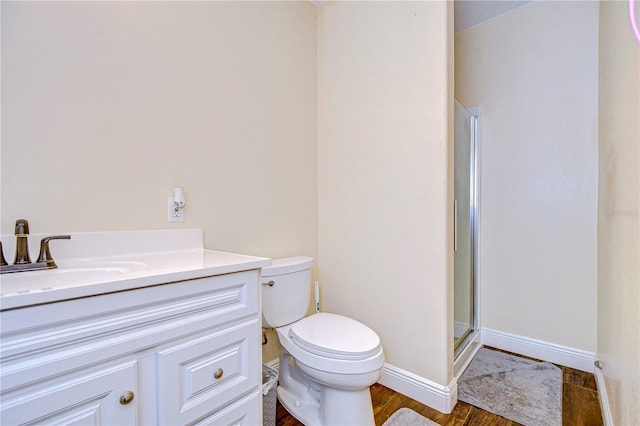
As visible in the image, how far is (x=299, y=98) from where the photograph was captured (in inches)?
76.2

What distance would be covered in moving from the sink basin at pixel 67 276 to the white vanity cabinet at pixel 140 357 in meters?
0.07

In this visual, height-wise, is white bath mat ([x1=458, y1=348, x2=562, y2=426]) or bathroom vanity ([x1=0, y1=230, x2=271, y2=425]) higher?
bathroom vanity ([x1=0, y1=230, x2=271, y2=425])

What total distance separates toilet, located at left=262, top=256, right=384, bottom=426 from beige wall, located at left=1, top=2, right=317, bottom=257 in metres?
0.27

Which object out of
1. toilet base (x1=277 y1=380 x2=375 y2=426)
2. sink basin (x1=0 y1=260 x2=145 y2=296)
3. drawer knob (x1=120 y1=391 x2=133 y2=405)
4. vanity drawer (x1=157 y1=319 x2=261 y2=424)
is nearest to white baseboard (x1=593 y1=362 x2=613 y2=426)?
toilet base (x1=277 y1=380 x2=375 y2=426)

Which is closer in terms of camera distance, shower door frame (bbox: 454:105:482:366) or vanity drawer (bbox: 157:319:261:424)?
vanity drawer (bbox: 157:319:261:424)

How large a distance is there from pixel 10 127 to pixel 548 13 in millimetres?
3025

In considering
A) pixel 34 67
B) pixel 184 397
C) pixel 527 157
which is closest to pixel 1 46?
pixel 34 67

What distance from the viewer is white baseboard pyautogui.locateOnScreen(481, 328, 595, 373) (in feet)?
6.43

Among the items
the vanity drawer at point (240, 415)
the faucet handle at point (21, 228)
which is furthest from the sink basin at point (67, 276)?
the vanity drawer at point (240, 415)

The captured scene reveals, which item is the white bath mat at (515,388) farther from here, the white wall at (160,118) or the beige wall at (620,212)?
the white wall at (160,118)

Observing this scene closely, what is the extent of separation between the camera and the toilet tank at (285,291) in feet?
4.95

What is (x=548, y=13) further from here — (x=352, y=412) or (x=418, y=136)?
(x=352, y=412)

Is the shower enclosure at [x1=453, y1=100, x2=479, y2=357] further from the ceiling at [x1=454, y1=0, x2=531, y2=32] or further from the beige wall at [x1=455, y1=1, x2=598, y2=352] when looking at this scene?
the ceiling at [x1=454, y1=0, x2=531, y2=32]

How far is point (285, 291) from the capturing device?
155 cm
